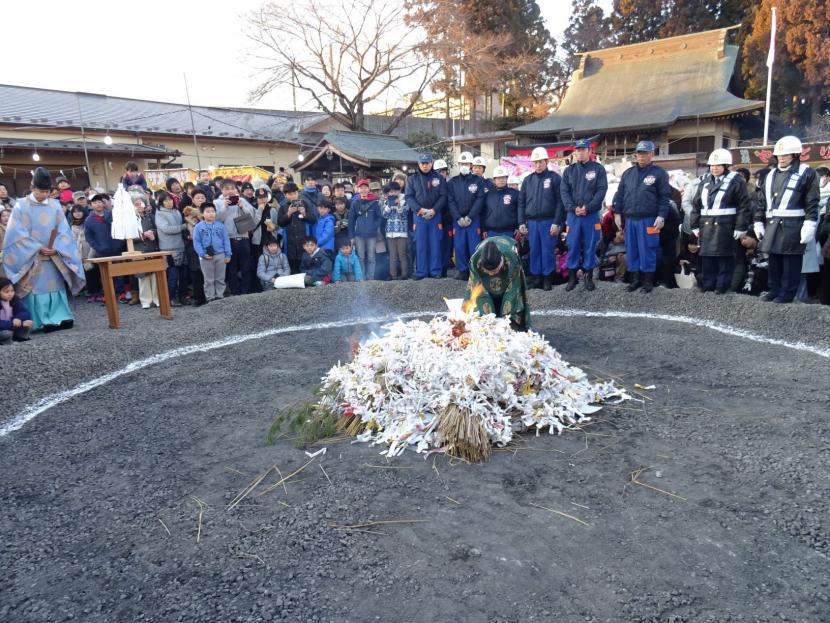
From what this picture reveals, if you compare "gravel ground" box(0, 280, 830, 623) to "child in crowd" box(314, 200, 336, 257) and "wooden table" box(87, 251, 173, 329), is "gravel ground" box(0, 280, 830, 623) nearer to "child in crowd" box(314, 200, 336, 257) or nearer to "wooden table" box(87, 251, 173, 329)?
"wooden table" box(87, 251, 173, 329)

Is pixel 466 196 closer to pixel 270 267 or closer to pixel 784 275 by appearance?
pixel 270 267

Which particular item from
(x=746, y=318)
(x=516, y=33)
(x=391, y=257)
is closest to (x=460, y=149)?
(x=516, y=33)

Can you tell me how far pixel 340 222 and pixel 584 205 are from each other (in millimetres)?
3930

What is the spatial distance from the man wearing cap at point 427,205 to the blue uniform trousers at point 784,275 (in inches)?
178

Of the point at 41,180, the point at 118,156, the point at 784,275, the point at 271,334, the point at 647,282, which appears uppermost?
the point at 118,156

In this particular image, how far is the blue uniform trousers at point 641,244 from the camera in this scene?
7.63 m

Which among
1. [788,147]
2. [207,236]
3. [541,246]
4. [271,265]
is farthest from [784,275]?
[207,236]

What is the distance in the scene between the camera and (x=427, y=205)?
909 centimetres

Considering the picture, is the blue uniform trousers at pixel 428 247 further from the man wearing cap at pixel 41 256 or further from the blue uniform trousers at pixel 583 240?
the man wearing cap at pixel 41 256

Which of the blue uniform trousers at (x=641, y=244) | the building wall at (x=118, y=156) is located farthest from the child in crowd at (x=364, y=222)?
the building wall at (x=118, y=156)

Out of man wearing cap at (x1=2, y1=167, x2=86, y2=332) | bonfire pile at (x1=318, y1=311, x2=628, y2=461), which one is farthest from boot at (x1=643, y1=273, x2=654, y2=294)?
man wearing cap at (x1=2, y1=167, x2=86, y2=332)

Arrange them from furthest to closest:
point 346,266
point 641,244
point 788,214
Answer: point 346,266, point 641,244, point 788,214

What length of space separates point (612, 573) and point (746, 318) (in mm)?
5265

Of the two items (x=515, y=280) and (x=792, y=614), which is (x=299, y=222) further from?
(x=792, y=614)
